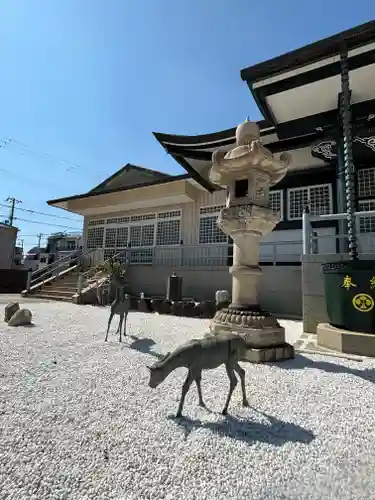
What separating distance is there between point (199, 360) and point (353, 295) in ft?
12.8

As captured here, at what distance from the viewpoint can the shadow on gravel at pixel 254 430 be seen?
2.36 meters

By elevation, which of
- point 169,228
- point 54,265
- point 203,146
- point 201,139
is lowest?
point 54,265

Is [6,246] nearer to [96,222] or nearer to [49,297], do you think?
[96,222]

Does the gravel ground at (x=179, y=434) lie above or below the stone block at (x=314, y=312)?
below

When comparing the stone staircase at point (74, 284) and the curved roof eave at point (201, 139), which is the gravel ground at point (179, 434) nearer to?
the stone staircase at point (74, 284)

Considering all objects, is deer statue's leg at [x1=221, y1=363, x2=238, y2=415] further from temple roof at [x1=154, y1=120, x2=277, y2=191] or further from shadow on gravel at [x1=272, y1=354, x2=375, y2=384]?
temple roof at [x1=154, y1=120, x2=277, y2=191]

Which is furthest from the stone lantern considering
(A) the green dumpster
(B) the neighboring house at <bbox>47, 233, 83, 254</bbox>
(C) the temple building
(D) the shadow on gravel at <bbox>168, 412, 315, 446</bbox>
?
(B) the neighboring house at <bbox>47, 233, 83, 254</bbox>

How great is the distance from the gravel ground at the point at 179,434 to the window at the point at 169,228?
12.4 metres

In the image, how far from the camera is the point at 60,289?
1459 centimetres

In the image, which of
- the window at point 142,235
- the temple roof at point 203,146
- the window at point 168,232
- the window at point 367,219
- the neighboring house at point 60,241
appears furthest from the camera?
the neighboring house at point 60,241

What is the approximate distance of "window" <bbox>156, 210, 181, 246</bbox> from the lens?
16469 mm

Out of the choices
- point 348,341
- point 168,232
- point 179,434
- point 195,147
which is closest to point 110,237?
point 168,232

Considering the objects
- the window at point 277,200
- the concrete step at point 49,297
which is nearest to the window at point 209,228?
the window at point 277,200

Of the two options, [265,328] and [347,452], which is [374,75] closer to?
[265,328]
